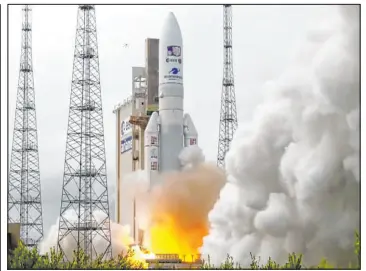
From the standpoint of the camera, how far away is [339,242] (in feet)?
66.7

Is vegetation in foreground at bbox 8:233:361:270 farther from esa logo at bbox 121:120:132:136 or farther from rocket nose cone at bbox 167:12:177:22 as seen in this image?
esa logo at bbox 121:120:132:136

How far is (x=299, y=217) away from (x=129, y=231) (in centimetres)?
673

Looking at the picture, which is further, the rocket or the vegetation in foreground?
the rocket

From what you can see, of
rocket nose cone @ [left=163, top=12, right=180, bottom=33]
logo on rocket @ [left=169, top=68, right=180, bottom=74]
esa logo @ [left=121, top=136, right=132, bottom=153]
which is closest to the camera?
logo on rocket @ [left=169, top=68, right=180, bottom=74]

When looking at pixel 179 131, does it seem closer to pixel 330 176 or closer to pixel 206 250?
pixel 206 250

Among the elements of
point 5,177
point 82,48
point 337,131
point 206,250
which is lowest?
point 206,250

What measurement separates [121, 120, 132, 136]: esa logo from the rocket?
148 inches

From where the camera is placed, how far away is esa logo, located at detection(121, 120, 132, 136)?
28250mm

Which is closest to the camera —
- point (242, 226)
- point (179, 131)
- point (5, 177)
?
point (5, 177)

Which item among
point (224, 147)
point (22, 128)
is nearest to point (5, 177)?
point (22, 128)

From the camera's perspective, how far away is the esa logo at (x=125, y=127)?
28.2m

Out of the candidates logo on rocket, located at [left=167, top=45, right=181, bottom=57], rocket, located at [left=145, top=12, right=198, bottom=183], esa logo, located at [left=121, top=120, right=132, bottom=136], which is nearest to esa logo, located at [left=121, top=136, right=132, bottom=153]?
esa logo, located at [left=121, top=120, right=132, bottom=136]

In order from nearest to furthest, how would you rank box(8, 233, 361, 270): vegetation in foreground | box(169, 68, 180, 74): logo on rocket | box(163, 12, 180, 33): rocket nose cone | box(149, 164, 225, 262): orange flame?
box(8, 233, 361, 270): vegetation in foreground < box(149, 164, 225, 262): orange flame < box(169, 68, 180, 74): logo on rocket < box(163, 12, 180, 33): rocket nose cone

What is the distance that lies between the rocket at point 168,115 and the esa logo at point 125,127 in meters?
3.75
